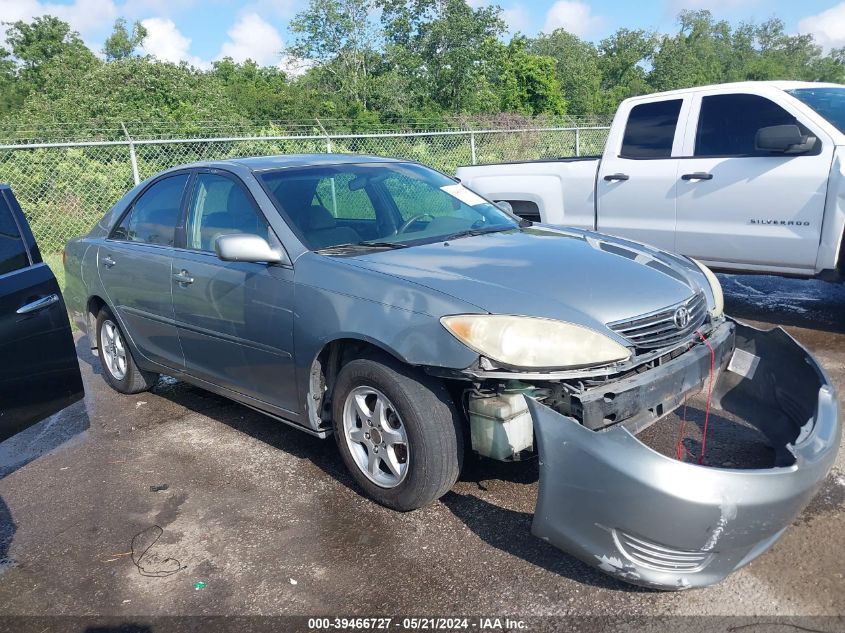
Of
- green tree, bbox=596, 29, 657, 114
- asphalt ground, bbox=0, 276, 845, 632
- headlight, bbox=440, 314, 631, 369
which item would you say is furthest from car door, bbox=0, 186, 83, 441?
green tree, bbox=596, 29, 657, 114

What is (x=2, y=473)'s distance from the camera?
4398 mm

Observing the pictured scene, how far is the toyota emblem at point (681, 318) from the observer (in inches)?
126

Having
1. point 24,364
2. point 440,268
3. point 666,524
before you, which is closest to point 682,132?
point 440,268

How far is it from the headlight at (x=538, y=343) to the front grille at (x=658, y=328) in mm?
122

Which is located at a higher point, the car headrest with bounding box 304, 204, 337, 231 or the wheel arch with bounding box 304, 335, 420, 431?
the car headrest with bounding box 304, 204, 337, 231

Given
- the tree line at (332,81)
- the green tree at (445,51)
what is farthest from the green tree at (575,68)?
the green tree at (445,51)

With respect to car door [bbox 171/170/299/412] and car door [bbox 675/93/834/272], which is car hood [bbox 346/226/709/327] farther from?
car door [bbox 675/93/834/272]

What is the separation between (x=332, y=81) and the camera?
26812 mm

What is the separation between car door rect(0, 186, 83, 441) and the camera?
351cm

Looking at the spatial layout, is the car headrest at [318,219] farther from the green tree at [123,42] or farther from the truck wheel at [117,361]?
the green tree at [123,42]

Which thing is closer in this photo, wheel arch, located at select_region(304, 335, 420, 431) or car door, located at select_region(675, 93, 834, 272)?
wheel arch, located at select_region(304, 335, 420, 431)

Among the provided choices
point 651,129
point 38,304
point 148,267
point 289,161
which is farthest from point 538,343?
point 651,129

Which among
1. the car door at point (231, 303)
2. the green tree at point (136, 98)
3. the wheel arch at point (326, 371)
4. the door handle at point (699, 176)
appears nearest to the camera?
the wheel arch at point (326, 371)

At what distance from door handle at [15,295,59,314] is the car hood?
1581mm
